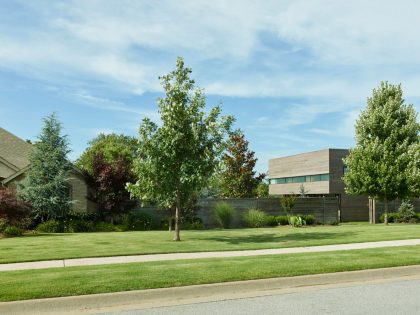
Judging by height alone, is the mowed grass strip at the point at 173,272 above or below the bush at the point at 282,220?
below

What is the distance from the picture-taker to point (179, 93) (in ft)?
54.5

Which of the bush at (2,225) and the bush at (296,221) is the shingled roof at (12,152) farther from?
the bush at (296,221)

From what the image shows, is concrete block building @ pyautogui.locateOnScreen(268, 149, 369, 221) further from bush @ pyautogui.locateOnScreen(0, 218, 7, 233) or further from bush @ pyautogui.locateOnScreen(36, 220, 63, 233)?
bush @ pyautogui.locateOnScreen(0, 218, 7, 233)

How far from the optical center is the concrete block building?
43156mm

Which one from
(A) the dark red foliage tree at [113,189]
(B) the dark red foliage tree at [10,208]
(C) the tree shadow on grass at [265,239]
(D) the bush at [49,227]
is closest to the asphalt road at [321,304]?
(C) the tree shadow on grass at [265,239]

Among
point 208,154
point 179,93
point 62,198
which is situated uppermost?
point 179,93

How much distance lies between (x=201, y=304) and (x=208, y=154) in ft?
30.1

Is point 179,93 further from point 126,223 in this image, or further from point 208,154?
point 126,223

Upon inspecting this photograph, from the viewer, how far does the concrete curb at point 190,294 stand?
23.8 feet

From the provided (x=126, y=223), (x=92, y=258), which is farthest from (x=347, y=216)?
(x=92, y=258)

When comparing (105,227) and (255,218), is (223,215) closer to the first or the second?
(255,218)

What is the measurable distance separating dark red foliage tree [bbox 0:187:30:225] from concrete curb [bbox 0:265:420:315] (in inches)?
572

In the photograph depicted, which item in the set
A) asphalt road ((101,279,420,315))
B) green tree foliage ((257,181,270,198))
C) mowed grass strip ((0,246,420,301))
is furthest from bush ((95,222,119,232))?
green tree foliage ((257,181,270,198))

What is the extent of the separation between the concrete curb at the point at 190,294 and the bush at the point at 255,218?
54.8 feet
